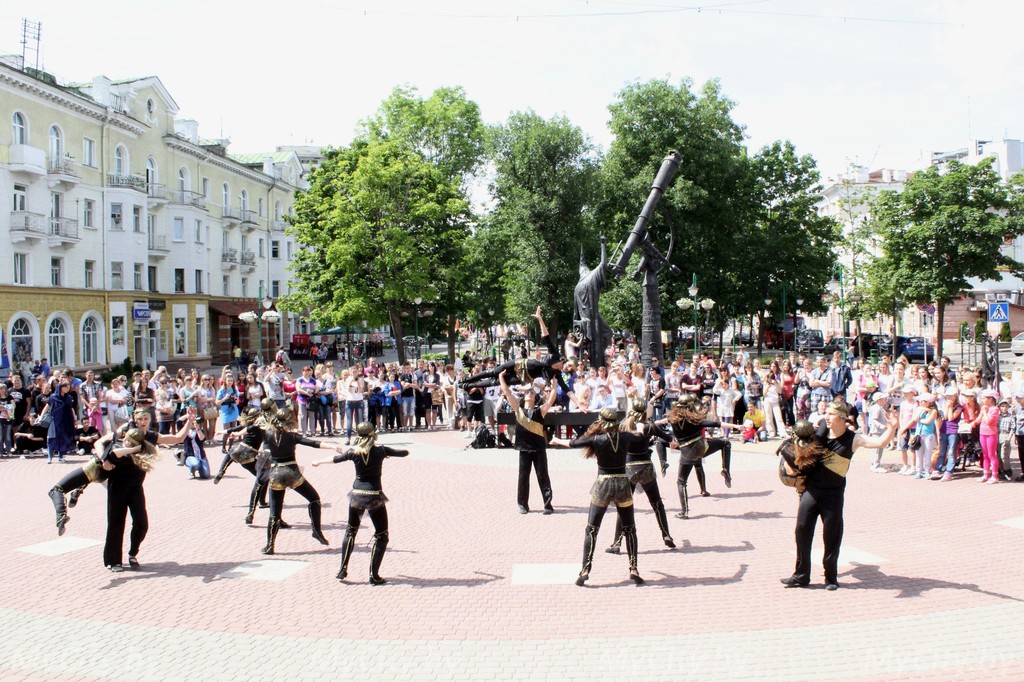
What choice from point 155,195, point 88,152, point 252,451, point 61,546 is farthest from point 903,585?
point 155,195

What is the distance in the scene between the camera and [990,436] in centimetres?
1283

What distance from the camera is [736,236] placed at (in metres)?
44.2

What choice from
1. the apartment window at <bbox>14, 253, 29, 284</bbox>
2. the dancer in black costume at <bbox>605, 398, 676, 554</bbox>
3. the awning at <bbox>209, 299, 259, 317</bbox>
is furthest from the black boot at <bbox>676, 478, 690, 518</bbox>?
the awning at <bbox>209, 299, 259, 317</bbox>

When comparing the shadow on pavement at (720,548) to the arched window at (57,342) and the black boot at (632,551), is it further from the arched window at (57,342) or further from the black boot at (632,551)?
the arched window at (57,342)

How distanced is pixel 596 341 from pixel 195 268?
31555 millimetres

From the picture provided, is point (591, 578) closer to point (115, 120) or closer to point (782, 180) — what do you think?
point (115, 120)

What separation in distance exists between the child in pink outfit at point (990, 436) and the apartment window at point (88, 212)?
38.7m

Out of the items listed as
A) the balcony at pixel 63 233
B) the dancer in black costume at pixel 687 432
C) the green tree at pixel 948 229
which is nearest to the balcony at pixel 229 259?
the balcony at pixel 63 233

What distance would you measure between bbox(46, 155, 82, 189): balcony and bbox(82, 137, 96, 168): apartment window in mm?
1374

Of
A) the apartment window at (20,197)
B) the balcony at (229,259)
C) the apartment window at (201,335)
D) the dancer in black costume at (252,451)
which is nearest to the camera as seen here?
the dancer in black costume at (252,451)

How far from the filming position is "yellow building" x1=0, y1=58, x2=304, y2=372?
3475cm

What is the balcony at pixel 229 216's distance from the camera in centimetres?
5299

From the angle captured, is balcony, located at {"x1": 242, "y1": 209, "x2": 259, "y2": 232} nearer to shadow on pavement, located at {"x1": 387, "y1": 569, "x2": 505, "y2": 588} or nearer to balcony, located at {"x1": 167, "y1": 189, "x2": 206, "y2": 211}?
balcony, located at {"x1": 167, "y1": 189, "x2": 206, "y2": 211}

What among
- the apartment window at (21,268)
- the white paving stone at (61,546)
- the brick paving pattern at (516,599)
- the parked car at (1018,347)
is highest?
the apartment window at (21,268)
